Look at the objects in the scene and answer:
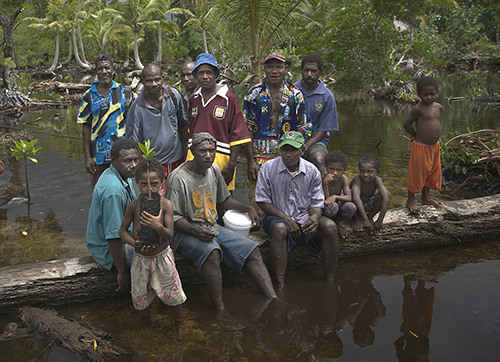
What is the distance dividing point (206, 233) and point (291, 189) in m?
1.08

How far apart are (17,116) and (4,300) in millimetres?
14002

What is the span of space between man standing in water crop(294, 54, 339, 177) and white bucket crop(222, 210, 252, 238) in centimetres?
137

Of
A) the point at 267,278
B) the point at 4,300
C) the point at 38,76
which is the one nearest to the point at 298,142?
the point at 267,278

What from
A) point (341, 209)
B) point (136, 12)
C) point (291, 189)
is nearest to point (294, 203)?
point (291, 189)

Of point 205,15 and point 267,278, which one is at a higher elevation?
point 205,15

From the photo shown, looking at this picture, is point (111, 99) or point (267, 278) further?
point (111, 99)

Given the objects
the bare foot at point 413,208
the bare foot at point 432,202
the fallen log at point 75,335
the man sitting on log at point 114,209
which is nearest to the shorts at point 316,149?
the bare foot at point 413,208

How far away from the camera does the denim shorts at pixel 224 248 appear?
342 centimetres

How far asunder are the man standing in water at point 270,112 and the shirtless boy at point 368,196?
963 millimetres

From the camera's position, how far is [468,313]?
3.41 metres

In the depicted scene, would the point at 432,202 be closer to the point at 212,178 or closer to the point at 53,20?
the point at 212,178

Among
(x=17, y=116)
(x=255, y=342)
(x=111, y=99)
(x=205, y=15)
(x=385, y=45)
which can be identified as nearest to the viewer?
(x=255, y=342)

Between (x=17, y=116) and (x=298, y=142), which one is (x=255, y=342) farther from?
(x=17, y=116)

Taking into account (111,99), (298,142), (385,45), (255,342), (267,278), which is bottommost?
(255,342)
